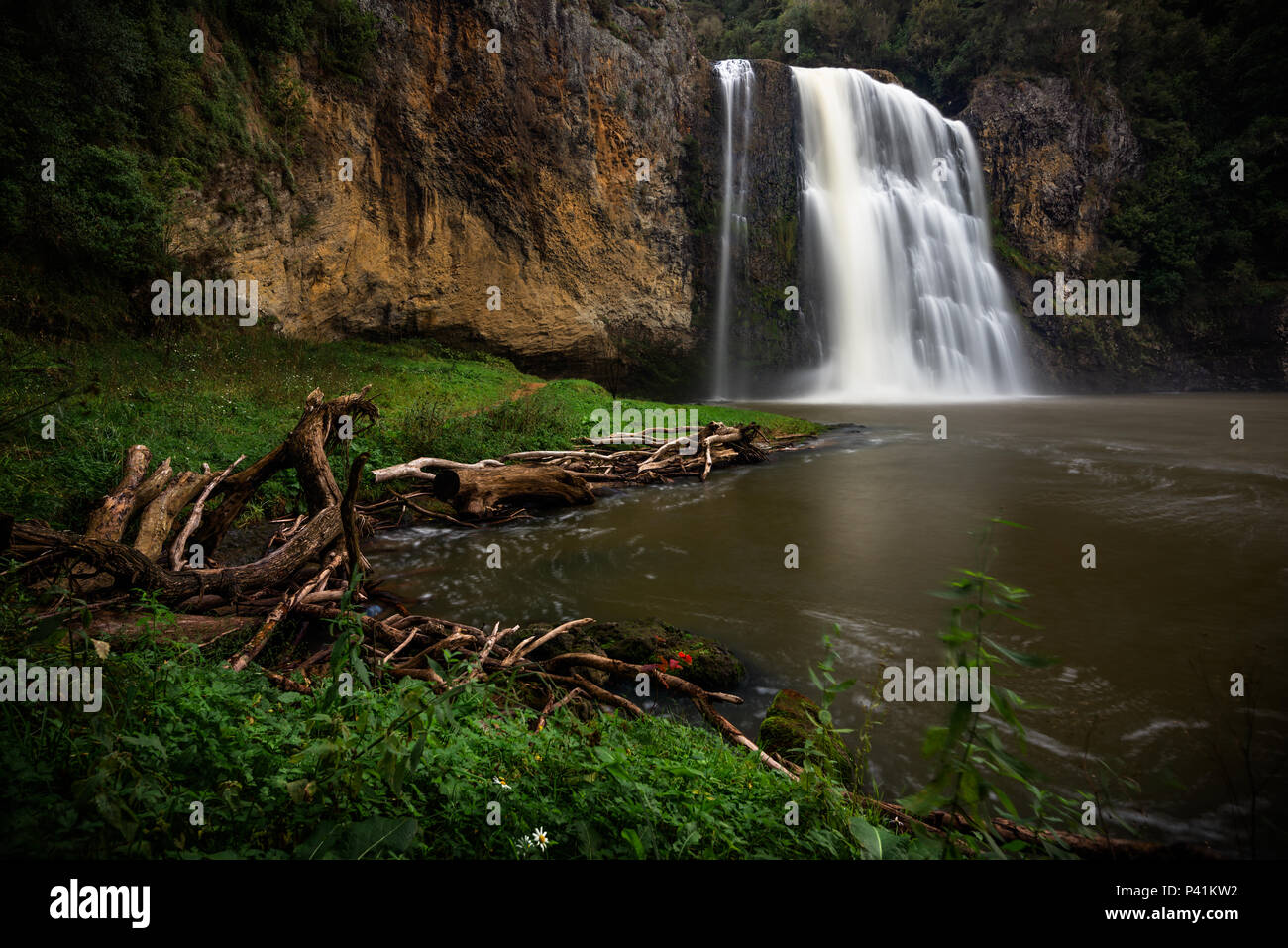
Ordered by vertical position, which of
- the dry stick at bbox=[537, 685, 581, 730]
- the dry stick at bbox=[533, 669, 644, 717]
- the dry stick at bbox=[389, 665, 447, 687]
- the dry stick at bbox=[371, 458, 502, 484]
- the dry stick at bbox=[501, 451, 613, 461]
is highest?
the dry stick at bbox=[501, 451, 613, 461]

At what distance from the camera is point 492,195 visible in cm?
2066

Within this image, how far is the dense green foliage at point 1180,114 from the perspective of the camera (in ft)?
105

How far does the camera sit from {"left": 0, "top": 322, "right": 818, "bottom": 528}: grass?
6.56 metres

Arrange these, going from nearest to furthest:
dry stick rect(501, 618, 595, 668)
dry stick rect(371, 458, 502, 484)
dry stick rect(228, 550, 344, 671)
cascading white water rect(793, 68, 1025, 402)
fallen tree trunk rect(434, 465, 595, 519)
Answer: dry stick rect(228, 550, 344, 671) → dry stick rect(501, 618, 595, 668) → dry stick rect(371, 458, 502, 484) → fallen tree trunk rect(434, 465, 595, 519) → cascading white water rect(793, 68, 1025, 402)

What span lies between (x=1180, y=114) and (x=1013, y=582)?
141 ft

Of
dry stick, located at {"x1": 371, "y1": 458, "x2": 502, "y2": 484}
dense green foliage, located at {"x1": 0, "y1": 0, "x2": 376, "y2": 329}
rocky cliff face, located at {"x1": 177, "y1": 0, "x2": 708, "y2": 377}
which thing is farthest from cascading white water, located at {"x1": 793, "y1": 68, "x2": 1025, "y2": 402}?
dry stick, located at {"x1": 371, "y1": 458, "x2": 502, "y2": 484}

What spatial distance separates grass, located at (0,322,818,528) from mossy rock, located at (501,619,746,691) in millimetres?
3237

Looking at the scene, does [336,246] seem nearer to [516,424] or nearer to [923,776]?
[516,424]

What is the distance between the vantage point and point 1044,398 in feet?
98.2

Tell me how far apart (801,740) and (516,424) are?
9404 mm

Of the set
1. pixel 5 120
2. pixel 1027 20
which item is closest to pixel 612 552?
pixel 5 120

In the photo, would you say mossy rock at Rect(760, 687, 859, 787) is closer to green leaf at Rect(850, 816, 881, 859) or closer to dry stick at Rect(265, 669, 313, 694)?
green leaf at Rect(850, 816, 881, 859)

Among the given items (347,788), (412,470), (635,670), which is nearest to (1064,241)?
(412,470)

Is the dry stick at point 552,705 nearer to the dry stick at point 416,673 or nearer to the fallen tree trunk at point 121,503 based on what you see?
the dry stick at point 416,673
